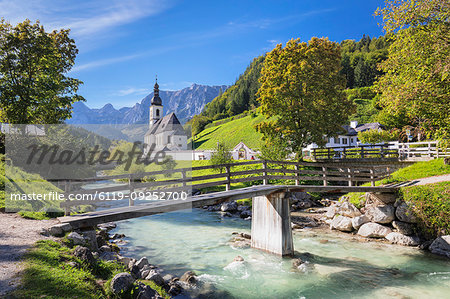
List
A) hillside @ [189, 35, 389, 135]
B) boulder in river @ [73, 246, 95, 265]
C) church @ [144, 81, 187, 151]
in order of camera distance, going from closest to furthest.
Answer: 1. boulder in river @ [73, 246, 95, 265]
2. hillside @ [189, 35, 389, 135]
3. church @ [144, 81, 187, 151]

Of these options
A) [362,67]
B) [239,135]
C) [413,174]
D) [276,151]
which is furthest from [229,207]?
[362,67]

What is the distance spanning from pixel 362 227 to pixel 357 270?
16.6 ft

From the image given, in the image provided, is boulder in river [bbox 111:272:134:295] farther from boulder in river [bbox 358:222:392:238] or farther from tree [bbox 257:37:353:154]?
tree [bbox 257:37:353:154]

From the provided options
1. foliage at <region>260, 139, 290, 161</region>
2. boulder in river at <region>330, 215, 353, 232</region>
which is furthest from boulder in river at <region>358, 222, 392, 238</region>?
foliage at <region>260, 139, 290, 161</region>

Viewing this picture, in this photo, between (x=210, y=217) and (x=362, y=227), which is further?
(x=210, y=217)

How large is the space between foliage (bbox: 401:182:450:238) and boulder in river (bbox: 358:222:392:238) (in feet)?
5.33

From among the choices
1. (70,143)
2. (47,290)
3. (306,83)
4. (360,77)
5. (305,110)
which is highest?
(360,77)

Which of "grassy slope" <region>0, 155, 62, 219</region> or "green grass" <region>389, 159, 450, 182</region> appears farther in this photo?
"green grass" <region>389, 159, 450, 182</region>

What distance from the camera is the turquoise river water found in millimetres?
9291

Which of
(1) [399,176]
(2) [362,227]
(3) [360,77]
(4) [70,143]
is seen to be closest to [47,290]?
(2) [362,227]

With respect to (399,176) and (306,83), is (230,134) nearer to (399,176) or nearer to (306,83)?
(306,83)

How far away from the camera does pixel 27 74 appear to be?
21.2m

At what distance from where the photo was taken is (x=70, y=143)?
29219 millimetres

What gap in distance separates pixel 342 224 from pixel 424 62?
31.3 ft
